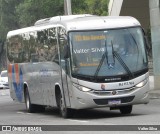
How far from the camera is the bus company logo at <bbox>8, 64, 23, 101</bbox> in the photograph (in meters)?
26.0

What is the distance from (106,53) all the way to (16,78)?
7.83 metres

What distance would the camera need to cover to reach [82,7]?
6109 cm

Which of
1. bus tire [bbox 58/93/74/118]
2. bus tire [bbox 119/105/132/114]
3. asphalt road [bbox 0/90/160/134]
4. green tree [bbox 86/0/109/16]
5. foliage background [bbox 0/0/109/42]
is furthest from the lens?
green tree [bbox 86/0/109/16]

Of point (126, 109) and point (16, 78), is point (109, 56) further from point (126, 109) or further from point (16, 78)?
point (16, 78)

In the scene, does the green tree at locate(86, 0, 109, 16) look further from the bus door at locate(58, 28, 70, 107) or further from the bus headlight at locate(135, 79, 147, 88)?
the bus headlight at locate(135, 79, 147, 88)

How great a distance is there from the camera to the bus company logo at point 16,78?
2602 centimetres

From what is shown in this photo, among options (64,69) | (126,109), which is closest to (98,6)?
(126,109)

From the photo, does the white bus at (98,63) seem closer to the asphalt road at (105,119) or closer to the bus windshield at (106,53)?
the bus windshield at (106,53)

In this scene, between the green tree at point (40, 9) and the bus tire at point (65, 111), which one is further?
the green tree at point (40, 9)

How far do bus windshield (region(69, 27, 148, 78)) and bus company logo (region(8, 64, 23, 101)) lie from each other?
6.48 m

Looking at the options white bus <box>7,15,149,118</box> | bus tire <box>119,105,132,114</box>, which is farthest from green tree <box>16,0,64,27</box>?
bus tire <box>119,105,132,114</box>

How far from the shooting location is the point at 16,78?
2667cm

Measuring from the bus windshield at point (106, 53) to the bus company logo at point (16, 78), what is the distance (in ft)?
21.3

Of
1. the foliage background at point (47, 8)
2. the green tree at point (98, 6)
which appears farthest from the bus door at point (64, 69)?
the green tree at point (98, 6)
